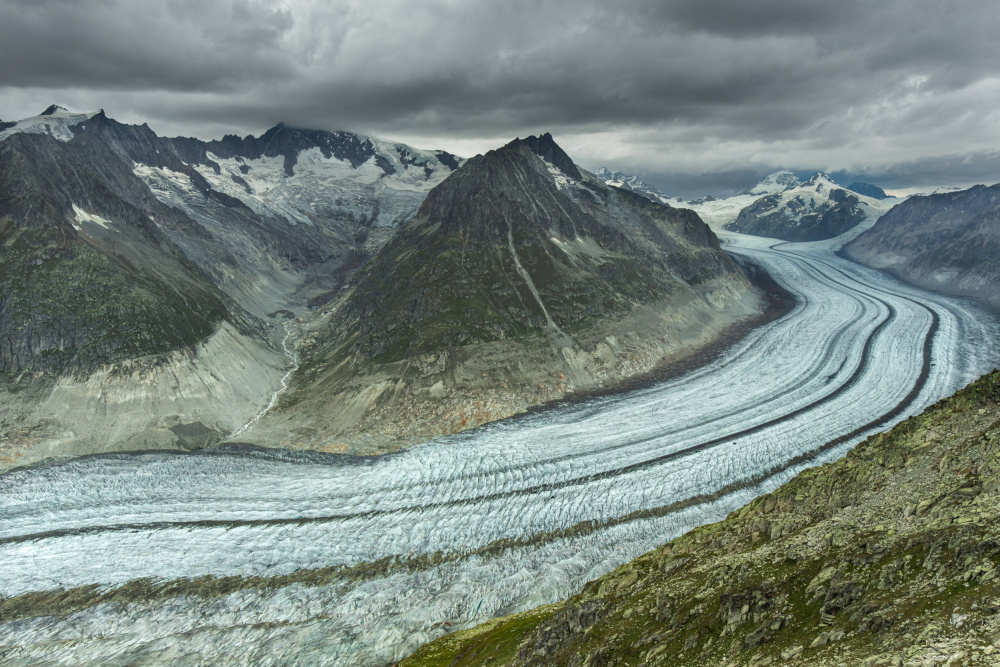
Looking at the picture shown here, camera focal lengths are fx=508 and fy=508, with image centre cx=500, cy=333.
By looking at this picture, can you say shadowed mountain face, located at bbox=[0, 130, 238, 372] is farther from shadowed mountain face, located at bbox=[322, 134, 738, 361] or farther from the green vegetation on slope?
shadowed mountain face, located at bbox=[322, 134, 738, 361]

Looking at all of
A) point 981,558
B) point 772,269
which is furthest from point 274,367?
point 772,269

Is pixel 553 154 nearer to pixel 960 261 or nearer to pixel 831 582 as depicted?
pixel 960 261

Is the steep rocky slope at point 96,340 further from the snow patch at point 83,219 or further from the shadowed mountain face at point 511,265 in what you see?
the shadowed mountain face at point 511,265

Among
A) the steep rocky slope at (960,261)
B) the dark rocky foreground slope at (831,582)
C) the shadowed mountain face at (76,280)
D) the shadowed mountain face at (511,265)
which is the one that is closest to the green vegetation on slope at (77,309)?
the shadowed mountain face at (76,280)

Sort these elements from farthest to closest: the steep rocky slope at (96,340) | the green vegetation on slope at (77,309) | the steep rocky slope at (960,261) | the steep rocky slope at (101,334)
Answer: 1. the steep rocky slope at (960,261)
2. the green vegetation on slope at (77,309)
3. the steep rocky slope at (101,334)
4. the steep rocky slope at (96,340)

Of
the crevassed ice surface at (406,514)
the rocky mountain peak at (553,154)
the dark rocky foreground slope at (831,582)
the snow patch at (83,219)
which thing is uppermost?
the rocky mountain peak at (553,154)

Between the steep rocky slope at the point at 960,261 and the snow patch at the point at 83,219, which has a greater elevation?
the snow patch at the point at 83,219

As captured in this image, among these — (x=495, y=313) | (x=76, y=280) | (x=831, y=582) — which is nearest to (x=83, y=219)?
(x=76, y=280)
